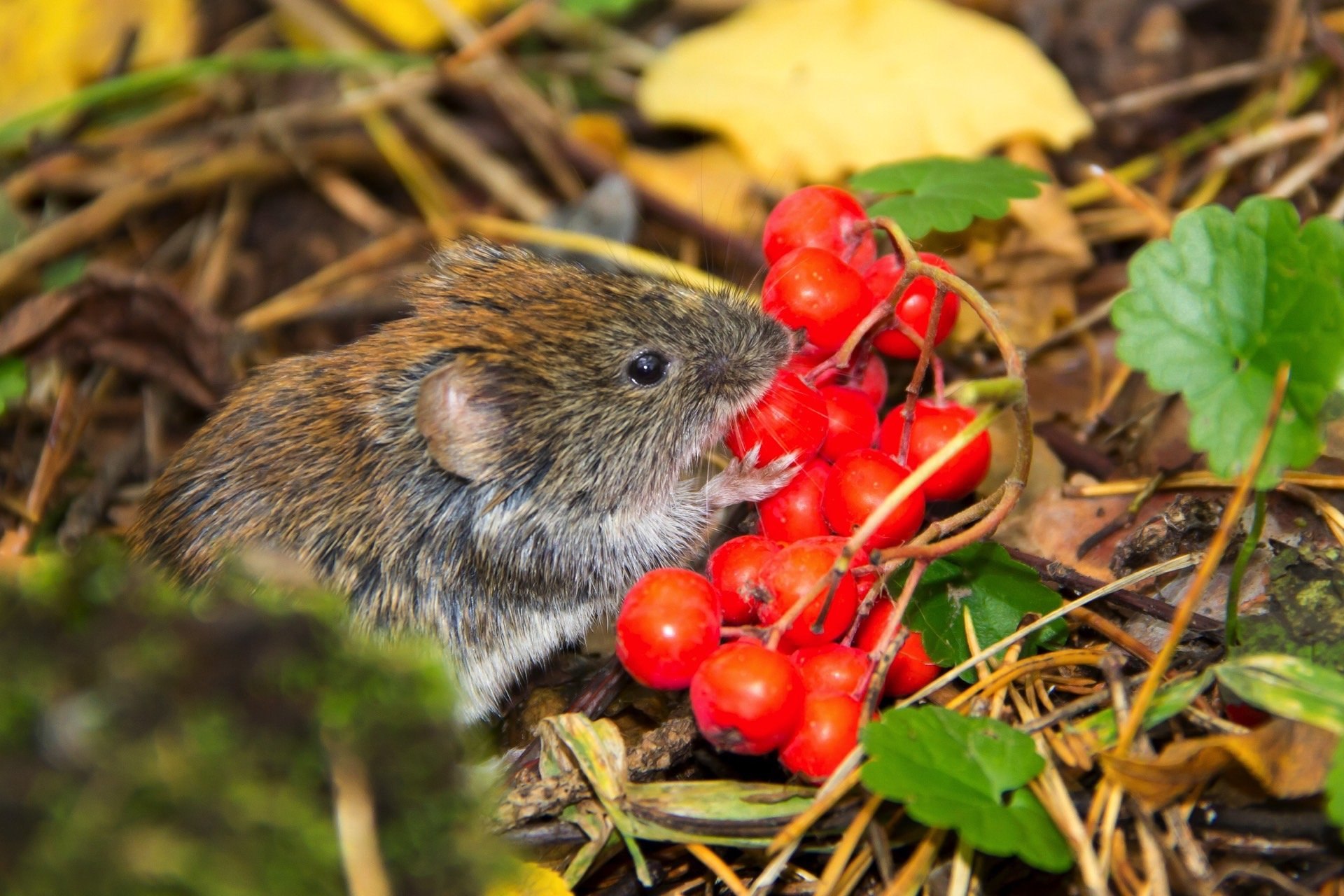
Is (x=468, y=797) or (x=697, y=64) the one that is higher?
(x=697, y=64)

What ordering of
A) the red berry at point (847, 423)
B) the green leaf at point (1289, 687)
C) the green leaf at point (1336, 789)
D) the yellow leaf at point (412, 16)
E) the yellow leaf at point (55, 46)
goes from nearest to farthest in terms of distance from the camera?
the green leaf at point (1336, 789) < the green leaf at point (1289, 687) < the red berry at point (847, 423) < the yellow leaf at point (55, 46) < the yellow leaf at point (412, 16)

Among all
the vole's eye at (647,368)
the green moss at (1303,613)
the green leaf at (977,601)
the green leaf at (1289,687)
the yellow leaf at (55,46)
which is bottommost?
the green moss at (1303,613)

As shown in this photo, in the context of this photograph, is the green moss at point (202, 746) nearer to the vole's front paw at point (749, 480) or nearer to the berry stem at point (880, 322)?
the vole's front paw at point (749, 480)

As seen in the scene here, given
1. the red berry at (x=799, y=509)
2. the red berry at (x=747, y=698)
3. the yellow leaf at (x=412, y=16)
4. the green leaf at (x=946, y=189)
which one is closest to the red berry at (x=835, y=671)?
the red berry at (x=747, y=698)

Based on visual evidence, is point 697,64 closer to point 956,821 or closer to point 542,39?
point 542,39

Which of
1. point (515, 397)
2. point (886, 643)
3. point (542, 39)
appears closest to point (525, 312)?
point (515, 397)

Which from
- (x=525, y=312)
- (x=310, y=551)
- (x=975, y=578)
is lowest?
(x=975, y=578)

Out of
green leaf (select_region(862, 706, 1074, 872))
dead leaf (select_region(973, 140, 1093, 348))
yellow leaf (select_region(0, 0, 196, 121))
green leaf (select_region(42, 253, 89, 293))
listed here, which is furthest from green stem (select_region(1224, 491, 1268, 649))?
yellow leaf (select_region(0, 0, 196, 121))

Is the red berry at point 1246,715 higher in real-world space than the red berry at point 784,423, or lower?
lower
